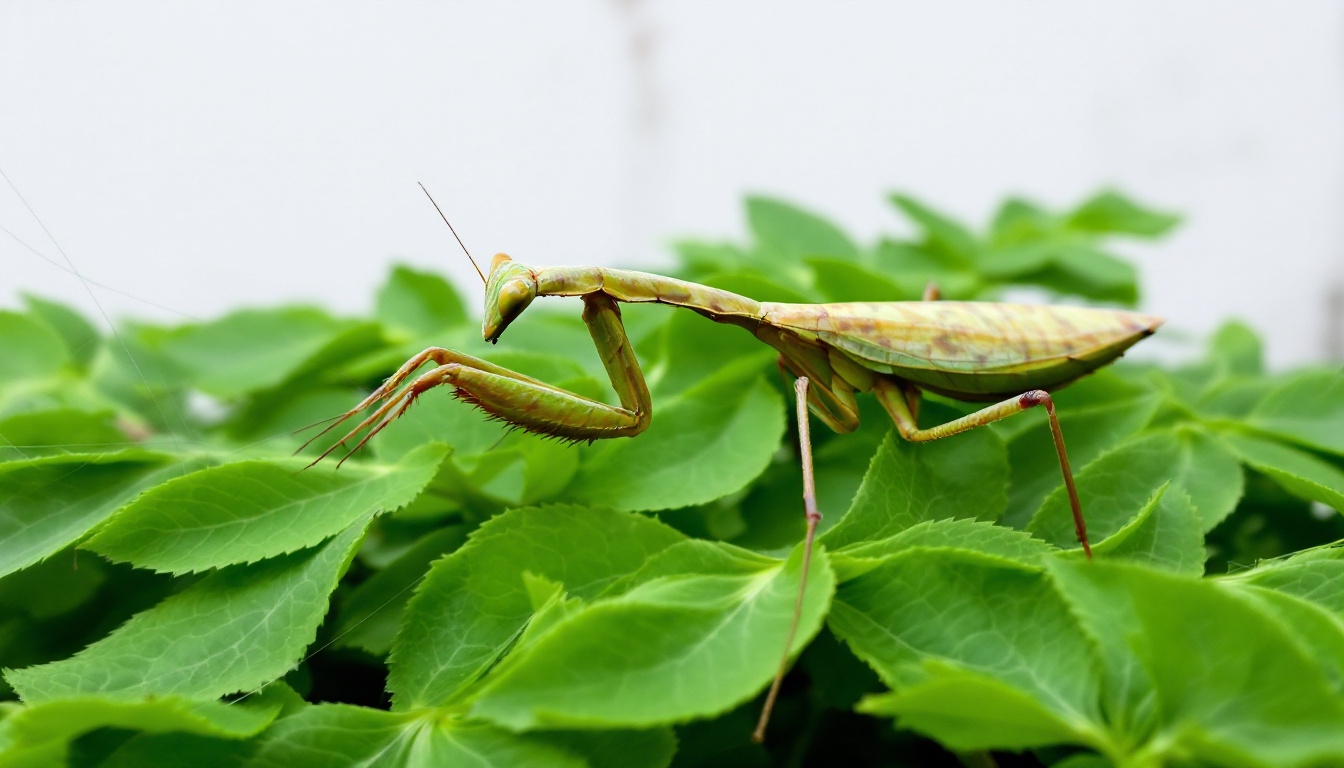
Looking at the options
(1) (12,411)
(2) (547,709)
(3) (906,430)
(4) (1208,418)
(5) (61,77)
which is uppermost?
(5) (61,77)

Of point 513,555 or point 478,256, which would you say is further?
point 478,256

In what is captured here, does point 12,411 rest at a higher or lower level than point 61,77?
lower

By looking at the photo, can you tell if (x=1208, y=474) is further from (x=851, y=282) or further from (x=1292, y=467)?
(x=851, y=282)

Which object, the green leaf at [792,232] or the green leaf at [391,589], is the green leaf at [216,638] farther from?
the green leaf at [792,232]

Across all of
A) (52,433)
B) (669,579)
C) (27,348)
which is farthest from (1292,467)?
(27,348)

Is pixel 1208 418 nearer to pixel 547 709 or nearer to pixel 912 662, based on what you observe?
pixel 912 662

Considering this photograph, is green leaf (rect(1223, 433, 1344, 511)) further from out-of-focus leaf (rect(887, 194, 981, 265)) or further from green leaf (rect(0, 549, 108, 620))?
green leaf (rect(0, 549, 108, 620))

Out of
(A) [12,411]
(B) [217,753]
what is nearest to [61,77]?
(A) [12,411]
